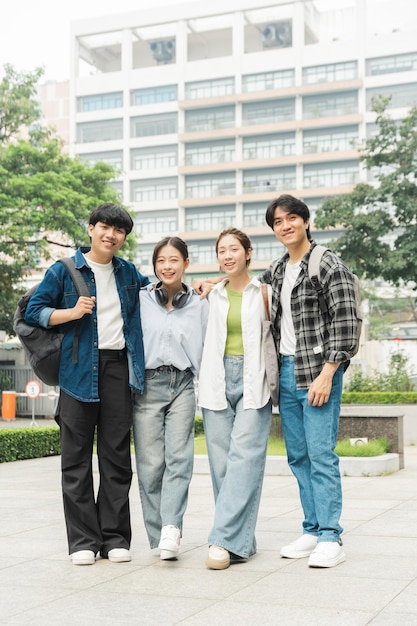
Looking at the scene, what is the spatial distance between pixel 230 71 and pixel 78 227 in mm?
46543

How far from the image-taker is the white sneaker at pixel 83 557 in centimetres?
496

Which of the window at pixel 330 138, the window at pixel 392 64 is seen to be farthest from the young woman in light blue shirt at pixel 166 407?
the window at pixel 392 64

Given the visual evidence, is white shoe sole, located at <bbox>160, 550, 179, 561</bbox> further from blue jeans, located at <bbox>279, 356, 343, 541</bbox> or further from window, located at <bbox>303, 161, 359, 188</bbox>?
window, located at <bbox>303, 161, 359, 188</bbox>

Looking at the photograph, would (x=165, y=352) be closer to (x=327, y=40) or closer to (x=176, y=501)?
(x=176, y=501)

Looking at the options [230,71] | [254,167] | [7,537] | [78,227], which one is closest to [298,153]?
[254,167]

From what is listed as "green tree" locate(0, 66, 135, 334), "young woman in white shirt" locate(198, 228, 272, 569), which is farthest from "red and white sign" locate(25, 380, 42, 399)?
"young woman in white shirt" locate(198, 228, 272, 569)

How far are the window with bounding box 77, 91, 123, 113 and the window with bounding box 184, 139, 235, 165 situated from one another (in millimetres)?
9050

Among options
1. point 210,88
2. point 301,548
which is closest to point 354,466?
point 301,548

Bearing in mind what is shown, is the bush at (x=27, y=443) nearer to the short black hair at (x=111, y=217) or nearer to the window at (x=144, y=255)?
the short black hair at (x=111, y=217)

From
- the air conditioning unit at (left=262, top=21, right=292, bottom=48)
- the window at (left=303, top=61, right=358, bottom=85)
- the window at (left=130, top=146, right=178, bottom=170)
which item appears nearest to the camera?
the window at (left=303, top=61, right=358, bottom=85)

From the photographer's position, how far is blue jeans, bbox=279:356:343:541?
500cm

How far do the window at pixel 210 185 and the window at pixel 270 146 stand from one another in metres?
2.32

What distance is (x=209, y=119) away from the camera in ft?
240

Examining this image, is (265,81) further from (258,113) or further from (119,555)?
(119,555)
